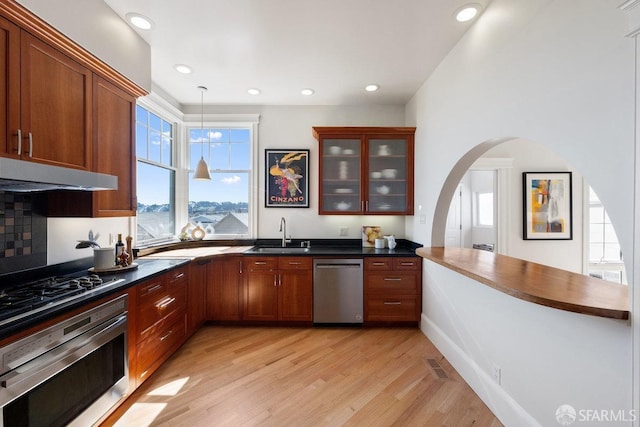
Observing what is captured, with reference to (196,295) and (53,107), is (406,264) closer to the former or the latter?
(196,295)

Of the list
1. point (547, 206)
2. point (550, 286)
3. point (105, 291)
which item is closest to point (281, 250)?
point (105, 291)

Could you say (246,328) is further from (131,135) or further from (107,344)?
(131,135)

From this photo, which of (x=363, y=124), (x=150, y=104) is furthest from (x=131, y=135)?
(x=363, y=124)

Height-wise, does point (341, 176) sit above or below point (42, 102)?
below

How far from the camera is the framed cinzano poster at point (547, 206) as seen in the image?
11.5ft

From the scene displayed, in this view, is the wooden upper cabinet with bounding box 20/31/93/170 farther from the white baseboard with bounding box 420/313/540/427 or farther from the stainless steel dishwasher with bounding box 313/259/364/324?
the white baseboard with bounding box 420/313/540/427

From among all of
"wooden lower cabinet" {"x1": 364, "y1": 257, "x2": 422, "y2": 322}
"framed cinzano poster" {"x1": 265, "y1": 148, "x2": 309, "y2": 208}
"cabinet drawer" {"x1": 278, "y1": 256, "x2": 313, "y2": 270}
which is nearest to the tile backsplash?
"cabinet drawer" {"x1": 278, "y1": 256, "x2": 313, "y2": 270}

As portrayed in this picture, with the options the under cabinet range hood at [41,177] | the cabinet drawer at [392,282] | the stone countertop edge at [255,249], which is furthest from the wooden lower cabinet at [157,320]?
the cabinet drawer at [392,282]

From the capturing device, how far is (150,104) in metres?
3.07

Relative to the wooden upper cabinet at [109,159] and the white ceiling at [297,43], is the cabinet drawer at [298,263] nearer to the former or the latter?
the wooden upper cabinet at [109,159]

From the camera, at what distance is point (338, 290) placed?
3.13 meters

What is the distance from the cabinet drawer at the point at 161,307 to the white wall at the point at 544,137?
2.55 meters

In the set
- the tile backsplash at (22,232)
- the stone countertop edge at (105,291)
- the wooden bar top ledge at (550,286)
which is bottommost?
the stone countertop edge at (105,291)

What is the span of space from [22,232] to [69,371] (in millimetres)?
1031
